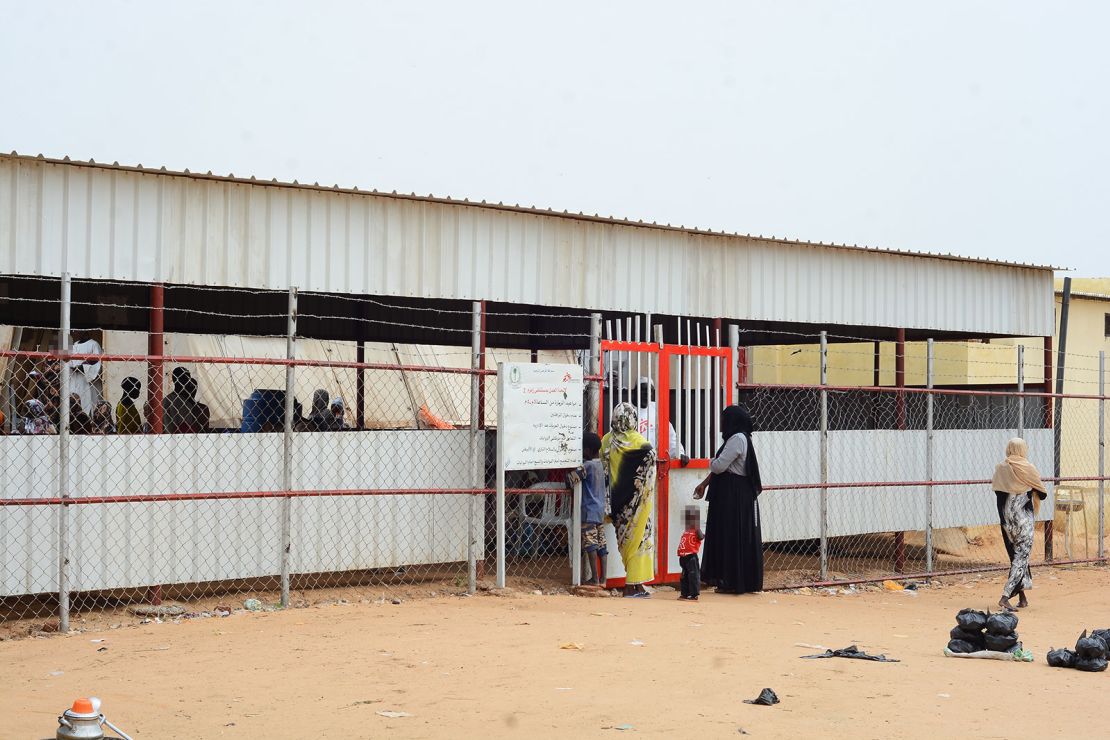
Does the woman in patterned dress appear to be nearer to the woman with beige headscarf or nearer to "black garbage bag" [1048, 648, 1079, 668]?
the woman with beige headscarf

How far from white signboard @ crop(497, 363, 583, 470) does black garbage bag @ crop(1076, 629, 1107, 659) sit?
433 centimetres

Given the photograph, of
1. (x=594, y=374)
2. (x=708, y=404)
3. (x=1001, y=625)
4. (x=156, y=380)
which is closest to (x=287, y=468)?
(x=156, y=380)

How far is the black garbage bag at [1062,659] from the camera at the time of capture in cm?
844

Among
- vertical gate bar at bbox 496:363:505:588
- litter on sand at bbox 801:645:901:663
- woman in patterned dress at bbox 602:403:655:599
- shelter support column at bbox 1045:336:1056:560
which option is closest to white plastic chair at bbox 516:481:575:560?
woman in patterned dress at bbox 602:403:655:599

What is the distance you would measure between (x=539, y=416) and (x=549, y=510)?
7.42 ft

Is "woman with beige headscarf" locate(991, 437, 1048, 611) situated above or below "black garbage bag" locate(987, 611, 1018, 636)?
above

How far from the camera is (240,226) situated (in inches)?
391

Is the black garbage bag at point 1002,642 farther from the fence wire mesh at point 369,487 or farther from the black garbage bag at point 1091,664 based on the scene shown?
the fence wire mesh at point 369,487

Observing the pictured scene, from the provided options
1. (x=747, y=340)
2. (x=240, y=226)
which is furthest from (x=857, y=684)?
(x=747, y=340)

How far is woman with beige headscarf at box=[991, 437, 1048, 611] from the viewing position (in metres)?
11.4

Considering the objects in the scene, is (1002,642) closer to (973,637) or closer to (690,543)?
(973,637)

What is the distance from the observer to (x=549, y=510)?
12.8m

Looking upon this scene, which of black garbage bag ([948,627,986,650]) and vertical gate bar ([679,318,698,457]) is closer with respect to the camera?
black garbage bag ([948,627,986,650])

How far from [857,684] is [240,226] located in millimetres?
5807
